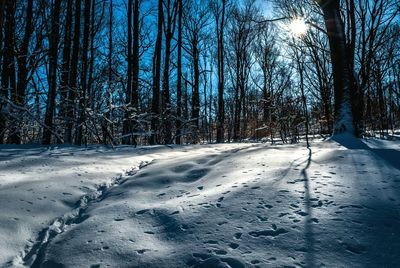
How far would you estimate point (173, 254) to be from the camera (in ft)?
4.00

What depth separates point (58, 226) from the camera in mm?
1604

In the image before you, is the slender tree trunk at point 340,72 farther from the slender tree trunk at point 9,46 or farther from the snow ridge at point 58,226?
the slender tree trunk at point 9,46

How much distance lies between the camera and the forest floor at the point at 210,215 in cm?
119

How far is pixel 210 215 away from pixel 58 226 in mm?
813

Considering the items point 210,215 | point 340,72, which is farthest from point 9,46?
point 210,215

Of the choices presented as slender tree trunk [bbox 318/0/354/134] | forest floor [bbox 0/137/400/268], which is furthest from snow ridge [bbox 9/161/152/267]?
slender tree trunk [bbox 318/0/354/134]

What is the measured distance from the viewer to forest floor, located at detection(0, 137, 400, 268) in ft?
3.92

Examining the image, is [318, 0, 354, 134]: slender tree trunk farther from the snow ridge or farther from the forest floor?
the snow ridge

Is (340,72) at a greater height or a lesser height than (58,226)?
greater

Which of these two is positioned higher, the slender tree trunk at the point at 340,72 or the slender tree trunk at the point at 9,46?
the slender tree trunk at the point at 9,46

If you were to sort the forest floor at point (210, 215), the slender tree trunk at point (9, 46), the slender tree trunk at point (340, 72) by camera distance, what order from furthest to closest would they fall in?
the slender tree trunk at point (9, 46), the slender tree trunk at point (340, 72), the forest floor at point (210, 215)

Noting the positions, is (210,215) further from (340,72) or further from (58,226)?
(340,72)

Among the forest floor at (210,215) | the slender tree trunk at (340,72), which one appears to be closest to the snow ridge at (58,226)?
the forest floor at (210,215)

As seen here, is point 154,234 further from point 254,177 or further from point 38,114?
point 38,114
